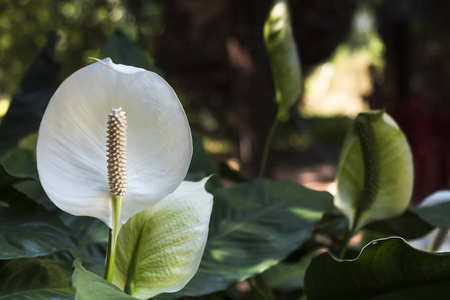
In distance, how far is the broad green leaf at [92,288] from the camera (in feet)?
0.70

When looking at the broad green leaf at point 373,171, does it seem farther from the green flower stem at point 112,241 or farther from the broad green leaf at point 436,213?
the green flower stem at point 112,241

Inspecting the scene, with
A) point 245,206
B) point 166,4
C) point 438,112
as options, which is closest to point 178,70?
point 166,4

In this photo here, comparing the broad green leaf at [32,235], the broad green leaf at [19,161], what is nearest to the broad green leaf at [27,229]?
the broad green leaf at [32,235]

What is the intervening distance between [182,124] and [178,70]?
161 inches

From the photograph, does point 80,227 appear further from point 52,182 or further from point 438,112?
point 438,112

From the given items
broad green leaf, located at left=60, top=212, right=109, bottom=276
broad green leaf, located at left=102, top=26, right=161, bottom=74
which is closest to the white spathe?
broad green leaf, located at left=60, top=212, right=109, bottom=276

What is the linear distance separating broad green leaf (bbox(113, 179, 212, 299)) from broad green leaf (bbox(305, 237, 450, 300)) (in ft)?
0.23

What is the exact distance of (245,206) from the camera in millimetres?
416

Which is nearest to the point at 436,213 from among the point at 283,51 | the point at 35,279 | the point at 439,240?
the point at 439,240

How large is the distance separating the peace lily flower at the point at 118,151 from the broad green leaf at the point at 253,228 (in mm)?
56

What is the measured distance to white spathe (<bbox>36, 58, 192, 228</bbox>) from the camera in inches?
9.5

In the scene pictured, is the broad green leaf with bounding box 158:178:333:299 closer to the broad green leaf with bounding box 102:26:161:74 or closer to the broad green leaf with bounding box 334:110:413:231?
the broad green leaf with bounding box 334:110:413:231

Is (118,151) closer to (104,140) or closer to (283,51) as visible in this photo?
(104,140)

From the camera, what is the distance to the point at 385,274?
0.27 metres
